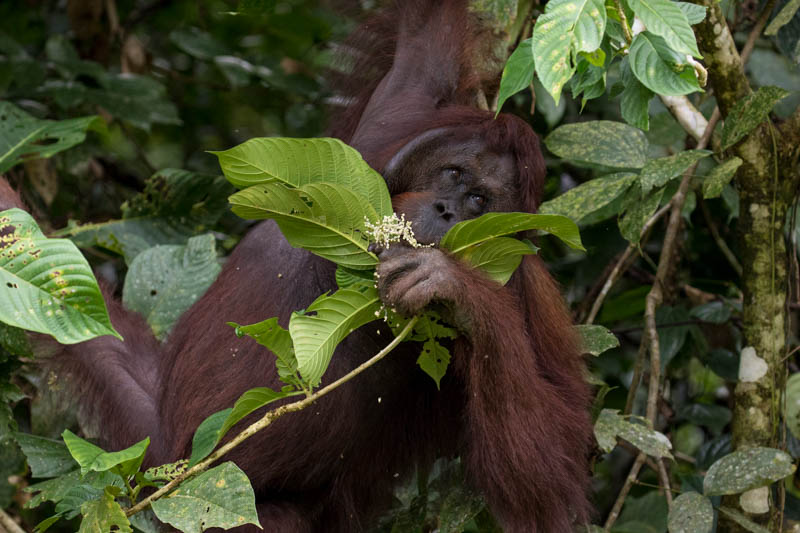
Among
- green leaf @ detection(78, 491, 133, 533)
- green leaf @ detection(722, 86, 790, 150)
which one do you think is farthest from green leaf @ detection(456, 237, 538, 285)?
green leaf @ detection(78, 491, 133, 533)

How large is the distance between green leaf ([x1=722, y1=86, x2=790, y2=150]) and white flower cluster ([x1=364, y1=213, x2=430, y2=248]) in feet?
3.78

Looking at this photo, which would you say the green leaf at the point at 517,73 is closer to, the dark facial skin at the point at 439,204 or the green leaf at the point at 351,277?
the dark facial skin at the point at 439,204

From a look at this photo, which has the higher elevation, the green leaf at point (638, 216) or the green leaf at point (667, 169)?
the green leaf at point (667, 169)

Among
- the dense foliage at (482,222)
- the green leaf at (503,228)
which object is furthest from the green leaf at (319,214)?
the green leaf at (503,228)

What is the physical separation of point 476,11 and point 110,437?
2.07 m

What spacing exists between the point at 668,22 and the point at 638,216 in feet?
3.64

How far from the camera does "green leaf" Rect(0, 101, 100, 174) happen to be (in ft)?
11.9

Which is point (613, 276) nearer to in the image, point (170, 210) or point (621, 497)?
point (621, 497)

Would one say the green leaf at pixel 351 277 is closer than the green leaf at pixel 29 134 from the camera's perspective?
Yes

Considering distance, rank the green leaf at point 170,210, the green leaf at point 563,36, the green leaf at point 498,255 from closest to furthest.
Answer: the green leaf at point 563,36 → the green leaf at point 498,255 → the green leaf at point 170,210

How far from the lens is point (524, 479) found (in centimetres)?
274

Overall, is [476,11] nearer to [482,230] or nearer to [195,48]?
[482,230]

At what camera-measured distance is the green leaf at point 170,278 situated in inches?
138

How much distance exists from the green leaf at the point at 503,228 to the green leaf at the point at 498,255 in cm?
3
